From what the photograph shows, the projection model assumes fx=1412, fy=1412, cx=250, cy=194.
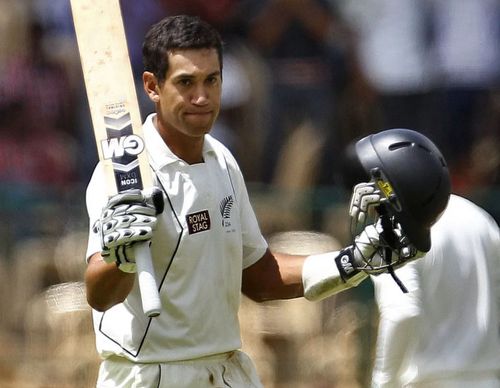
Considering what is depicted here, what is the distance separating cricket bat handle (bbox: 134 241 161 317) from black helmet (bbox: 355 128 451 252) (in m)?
0.77

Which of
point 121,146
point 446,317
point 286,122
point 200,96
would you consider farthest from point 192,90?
point 286,122

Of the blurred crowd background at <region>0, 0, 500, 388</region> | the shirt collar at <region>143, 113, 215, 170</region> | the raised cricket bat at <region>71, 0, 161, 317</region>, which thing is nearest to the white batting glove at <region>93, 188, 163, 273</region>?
the raised cricket bat at <region>71, 0, 161, 317</region>

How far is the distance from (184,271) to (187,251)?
6 cm

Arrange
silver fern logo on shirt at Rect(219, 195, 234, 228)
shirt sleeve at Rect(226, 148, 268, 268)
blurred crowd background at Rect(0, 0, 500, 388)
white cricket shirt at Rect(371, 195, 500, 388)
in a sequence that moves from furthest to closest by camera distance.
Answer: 1. blurred crowd background at Rect(0, 0, 500, 388)
2. white cricket shirt at Rect(371, 195, 500, 388)
3. shirt sleeve at Rect(226, 148, 268, 268)
4. silver fern logo on shirt at Rect(219, 195, 234, 228)

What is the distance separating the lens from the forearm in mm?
3963

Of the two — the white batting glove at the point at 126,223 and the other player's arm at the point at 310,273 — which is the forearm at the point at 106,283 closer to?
the white batting glove at the point at 126,223

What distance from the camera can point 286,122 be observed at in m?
6.91

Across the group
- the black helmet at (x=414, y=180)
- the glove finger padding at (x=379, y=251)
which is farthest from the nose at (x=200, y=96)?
the glove finger padding at (x=379, y=251)

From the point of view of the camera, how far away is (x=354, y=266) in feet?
14.0

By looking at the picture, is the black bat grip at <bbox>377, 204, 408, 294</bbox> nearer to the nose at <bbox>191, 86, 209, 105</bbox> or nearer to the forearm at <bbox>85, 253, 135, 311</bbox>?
the nose at <bbox>191, 86, 209, 105</bbox>

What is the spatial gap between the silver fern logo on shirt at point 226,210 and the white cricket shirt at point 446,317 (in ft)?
2.44

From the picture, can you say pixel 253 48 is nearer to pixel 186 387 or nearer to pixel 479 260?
pixel 479 260

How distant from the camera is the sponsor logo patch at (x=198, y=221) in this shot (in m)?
4.21

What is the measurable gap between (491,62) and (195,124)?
304 centimetres
